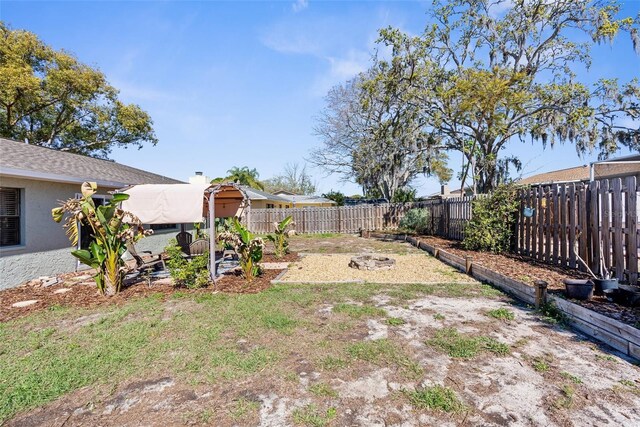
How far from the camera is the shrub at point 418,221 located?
1598cm

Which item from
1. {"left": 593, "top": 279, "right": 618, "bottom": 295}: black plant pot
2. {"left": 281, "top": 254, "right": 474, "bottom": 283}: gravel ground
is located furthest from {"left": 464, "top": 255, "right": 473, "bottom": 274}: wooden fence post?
{"left": 593, "top": 279, "right": 618, "bottom": 295}: black plant pot

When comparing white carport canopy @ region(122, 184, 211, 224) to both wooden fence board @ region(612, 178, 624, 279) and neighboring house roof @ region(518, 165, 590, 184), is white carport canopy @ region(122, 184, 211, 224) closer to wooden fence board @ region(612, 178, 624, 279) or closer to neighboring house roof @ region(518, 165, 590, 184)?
wooden fence board @ region(612, 178, 624, 279)

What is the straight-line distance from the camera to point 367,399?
260cm

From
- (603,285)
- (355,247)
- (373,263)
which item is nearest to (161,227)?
(355,247)

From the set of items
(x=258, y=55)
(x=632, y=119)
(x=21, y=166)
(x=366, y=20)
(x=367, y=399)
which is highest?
(x=366, y=20)

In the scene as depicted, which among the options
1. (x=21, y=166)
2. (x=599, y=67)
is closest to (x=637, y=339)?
(x=21, y=166)

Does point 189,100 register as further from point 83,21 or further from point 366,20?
point 366,20

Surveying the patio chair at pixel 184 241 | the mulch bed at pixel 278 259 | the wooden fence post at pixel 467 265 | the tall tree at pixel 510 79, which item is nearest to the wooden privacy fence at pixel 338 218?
the tall tree at pixel 510 79

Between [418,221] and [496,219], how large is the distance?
7.18m

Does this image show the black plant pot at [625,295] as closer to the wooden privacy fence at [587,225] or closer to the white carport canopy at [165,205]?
the wooden privacy fence at [587,225]

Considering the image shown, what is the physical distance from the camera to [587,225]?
6.13m

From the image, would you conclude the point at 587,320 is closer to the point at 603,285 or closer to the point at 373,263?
the point at 603,285

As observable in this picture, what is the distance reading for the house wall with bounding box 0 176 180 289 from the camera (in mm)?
6594

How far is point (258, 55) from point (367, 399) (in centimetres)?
1249
